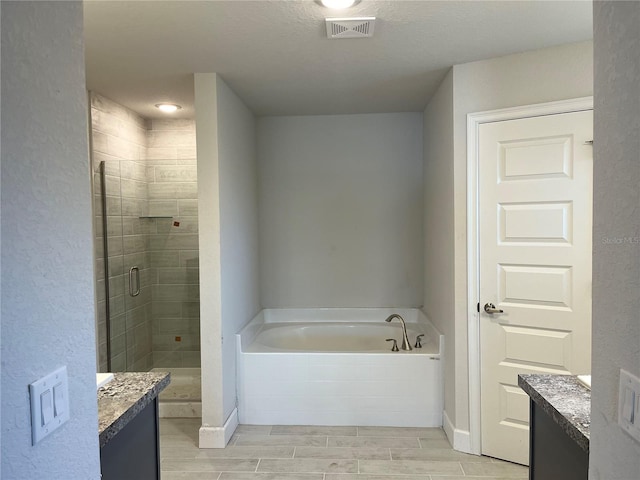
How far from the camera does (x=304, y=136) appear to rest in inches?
162

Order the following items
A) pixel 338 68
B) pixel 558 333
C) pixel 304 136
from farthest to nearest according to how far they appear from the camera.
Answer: pixel 304 136, pixel 338 68, pixel 558 333

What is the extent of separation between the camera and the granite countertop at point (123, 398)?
1.20 meters

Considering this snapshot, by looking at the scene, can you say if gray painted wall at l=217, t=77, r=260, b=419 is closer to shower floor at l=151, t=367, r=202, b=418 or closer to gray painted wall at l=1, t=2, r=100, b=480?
shower floor at l=151, t=367, r=202, b=418

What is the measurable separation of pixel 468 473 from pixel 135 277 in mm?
2899

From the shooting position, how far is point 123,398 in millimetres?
1373

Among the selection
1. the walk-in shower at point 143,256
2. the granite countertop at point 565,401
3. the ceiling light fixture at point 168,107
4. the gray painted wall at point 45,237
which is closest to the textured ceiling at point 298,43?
the ceiling light fixture at point 168,107

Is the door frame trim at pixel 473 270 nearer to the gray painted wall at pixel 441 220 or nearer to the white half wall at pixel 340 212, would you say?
the gray painted wall at pixel 441 220

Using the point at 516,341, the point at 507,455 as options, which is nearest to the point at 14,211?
the point at 516,341

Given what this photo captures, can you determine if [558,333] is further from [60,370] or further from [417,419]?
[60,370]

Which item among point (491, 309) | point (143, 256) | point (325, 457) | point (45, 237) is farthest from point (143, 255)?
point (45, 237)

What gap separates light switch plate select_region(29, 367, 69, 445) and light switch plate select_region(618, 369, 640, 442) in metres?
1.05

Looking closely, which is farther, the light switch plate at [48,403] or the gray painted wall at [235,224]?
the gray painted wall at [235,224]

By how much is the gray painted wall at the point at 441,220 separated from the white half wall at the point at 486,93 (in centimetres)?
7

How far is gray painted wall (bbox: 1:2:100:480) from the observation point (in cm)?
73
